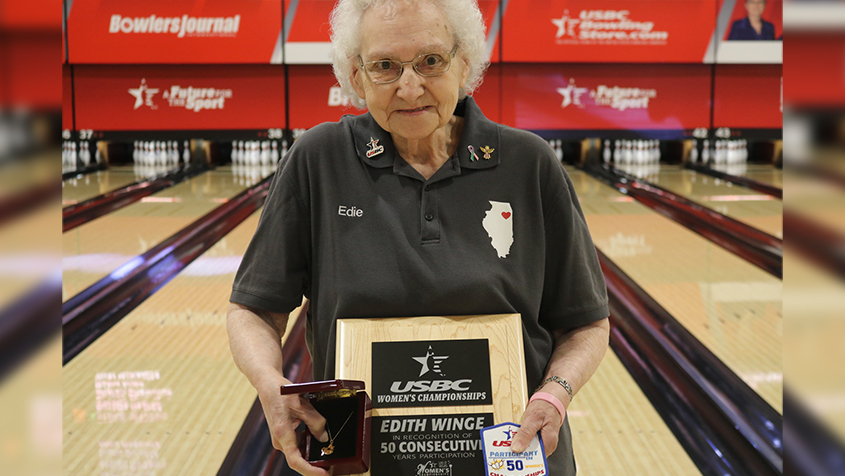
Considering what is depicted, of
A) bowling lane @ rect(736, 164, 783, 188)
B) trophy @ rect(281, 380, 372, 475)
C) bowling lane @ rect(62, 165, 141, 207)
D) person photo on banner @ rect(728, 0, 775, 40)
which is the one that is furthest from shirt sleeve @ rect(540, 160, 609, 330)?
person photo on banner @ rect(728, 0, 775, 40)

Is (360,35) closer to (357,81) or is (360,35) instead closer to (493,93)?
(357,81)

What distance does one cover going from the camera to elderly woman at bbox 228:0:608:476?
37.6 inches

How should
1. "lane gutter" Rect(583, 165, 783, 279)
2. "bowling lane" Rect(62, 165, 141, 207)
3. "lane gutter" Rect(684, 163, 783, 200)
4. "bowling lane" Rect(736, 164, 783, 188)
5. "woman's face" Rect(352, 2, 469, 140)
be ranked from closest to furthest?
"woman's face" Rect(352, 2, 469, 140) < "lane gutter" Rect(583, 165, 783, 279) < "bowling lane" Rect(62, 165, 141, 207) < "lane gutter" Rect(684, 163, 783, 200) < "bowling lane" Rect(736, 164, 783, 188)

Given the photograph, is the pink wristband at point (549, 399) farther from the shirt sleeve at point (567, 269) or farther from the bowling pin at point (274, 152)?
the bowling pin at point (274, 152)

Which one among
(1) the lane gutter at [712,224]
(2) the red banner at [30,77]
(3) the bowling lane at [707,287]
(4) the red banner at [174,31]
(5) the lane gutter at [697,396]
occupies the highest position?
(4) the red banner at [174,31]

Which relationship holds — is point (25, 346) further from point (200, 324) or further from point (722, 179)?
point (722, 179)

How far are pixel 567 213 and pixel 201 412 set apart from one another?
1.27 m

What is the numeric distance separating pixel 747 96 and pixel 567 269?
5648 mm

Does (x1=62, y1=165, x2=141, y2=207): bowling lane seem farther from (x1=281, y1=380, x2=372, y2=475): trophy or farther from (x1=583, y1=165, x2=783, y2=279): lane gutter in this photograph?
(x1=281, y1=380, x2=372, y2=475): trophy

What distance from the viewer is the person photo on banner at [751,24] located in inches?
226

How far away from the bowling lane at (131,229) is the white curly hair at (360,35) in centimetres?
181

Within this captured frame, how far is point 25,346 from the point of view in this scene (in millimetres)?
337

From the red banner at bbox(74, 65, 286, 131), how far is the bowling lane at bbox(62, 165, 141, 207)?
37 cm

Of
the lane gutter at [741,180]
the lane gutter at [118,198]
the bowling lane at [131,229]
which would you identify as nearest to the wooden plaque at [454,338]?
the bowling lane at [131,229]
